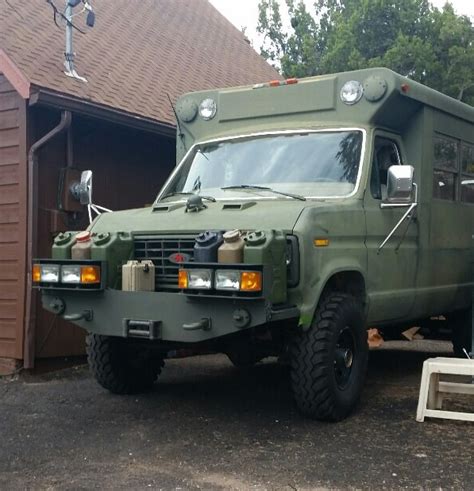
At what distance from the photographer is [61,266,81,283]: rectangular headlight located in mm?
5203

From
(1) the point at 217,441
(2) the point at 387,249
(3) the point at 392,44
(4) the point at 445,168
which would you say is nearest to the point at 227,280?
(1) the point at 217,441

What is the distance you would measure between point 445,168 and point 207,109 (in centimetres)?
241

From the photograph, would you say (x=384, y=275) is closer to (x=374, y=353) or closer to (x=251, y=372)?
(x=251, y=372)

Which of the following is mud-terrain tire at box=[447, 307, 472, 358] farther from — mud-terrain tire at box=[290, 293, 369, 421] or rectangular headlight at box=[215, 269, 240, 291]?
rectangular headlight at box=[215, 269, 240, 291]

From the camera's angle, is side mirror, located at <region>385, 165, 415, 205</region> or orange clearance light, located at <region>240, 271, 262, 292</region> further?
side mirror, located at <region>385, 165, 415, 205</region>

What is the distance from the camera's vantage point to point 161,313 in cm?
505

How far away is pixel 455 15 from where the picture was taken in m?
25.1

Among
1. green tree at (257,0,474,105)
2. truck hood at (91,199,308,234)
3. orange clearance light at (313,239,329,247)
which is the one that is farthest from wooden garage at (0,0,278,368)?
green tree at (257,0,474,105)

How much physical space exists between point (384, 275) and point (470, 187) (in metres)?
2.20

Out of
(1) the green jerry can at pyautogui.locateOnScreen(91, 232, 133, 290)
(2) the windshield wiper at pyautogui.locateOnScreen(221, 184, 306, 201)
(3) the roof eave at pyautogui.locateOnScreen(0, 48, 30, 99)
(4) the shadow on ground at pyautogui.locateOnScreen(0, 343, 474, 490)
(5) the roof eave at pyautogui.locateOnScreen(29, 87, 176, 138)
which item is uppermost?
(3) the roof eave at pyautogui.locateOnScreen(0, 48, 30, 99)

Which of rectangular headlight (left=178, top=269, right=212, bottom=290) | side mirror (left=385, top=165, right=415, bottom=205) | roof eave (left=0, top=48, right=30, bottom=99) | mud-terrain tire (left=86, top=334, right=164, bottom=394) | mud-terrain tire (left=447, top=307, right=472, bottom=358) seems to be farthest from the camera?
mud-terrain tire (left=447, top=307, right=472, bottom=358)

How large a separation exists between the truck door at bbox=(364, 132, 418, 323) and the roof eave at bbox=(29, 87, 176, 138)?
3404 millimetres

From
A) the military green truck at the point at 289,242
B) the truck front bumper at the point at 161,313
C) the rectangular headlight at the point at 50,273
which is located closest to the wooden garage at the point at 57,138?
the military green truck at the point at 289,242

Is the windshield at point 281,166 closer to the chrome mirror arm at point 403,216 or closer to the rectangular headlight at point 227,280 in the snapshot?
the chrome mirror arm at point 403,216
